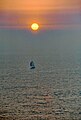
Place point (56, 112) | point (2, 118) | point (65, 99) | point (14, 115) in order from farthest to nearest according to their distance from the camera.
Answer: point (65, 99) → point (56, 112) → point (14, 115) → point (2, 118)

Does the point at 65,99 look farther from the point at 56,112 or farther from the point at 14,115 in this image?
the point at 14,115

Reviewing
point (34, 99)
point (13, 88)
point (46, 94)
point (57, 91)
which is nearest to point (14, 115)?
point (34, 99)

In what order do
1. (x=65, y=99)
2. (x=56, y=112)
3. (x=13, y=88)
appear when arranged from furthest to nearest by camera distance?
(x=13, y=88) < (x=65, y=99) < (x=56, y=112)

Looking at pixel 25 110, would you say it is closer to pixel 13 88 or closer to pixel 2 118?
pixel 2 118

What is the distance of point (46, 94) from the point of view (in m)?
24.9

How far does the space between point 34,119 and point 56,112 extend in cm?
218

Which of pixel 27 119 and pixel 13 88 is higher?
pixel 13 88

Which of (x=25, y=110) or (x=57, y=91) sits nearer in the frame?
(x=25, y=110)

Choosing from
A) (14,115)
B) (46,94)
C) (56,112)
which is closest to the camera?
(14,115)

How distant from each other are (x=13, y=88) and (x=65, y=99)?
24.7 ft

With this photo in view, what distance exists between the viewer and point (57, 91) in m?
26.7

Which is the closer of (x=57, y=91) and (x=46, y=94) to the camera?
(x=46, y=94)

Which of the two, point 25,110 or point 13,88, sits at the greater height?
point 13,88

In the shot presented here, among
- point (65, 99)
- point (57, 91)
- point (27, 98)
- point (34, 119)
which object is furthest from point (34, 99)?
point (34, 119)
